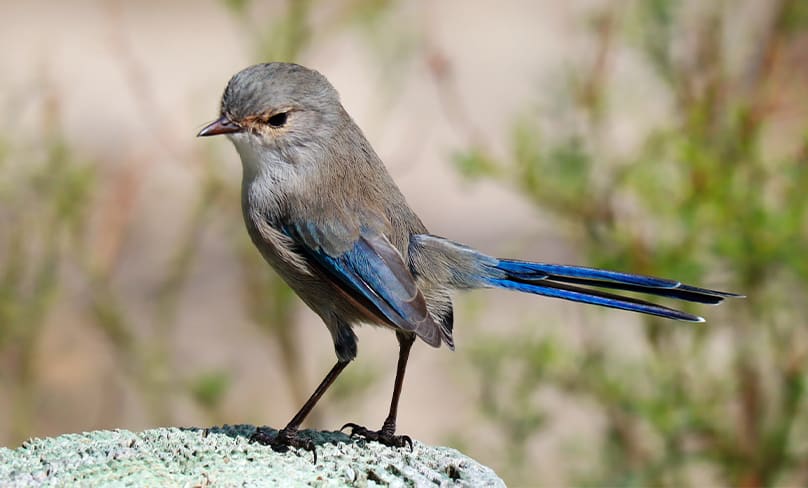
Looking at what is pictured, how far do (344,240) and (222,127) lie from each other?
1.70 feet

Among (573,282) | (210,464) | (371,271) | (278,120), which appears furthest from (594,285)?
(210,464)

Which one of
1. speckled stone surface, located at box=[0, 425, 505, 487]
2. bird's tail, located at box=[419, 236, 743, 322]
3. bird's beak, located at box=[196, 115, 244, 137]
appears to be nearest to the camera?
speckled stone surface, located at box=[0, 425, 505, 487]

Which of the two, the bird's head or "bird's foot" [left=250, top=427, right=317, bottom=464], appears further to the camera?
the bird's head

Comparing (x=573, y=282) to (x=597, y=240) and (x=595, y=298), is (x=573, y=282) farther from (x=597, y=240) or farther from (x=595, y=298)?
(x=597, y=240)

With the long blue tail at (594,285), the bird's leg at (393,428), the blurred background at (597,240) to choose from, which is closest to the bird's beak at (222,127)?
the bird's leg at (393,428)

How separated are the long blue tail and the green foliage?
0.93m

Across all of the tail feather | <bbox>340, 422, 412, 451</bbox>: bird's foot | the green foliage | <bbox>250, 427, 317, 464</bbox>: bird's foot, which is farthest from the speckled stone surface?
the green foliage

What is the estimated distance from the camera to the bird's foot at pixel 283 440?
3.30 metres

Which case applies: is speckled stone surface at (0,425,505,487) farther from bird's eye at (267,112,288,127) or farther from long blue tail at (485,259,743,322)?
bird's eye at (267,112,288,127)

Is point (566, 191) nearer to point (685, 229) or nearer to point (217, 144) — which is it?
point (685, 229)

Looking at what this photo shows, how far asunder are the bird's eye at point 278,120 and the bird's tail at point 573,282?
571mm

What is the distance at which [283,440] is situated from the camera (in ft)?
10.9

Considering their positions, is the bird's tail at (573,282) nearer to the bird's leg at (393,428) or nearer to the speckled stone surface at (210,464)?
the bird's leg at (393,428)

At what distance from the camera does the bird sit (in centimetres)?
370
